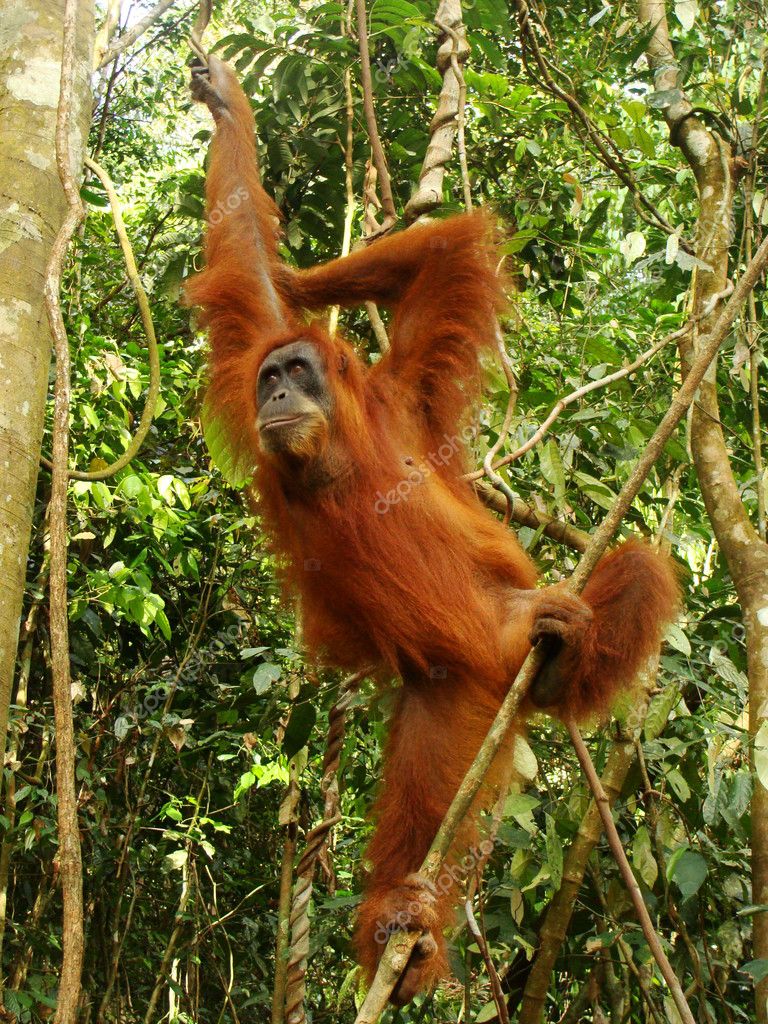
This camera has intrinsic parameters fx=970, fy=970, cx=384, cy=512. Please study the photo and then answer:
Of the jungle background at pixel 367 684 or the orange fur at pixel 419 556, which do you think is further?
the jungle background at pixel 367 684

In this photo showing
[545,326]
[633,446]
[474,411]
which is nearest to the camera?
[474,411]

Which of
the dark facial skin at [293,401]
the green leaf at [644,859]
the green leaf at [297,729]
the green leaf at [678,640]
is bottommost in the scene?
the green leaf at [644,859]

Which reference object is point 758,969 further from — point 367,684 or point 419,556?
point 367,684

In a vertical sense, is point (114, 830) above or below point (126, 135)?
below

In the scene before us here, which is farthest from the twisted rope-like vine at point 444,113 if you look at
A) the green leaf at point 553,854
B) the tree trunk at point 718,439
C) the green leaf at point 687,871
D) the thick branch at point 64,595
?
the green leaf at point 687,871

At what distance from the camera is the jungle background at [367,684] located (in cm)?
313

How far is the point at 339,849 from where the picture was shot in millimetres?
5250

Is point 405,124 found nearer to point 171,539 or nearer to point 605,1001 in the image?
point 171,539

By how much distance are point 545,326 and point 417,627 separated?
332cm

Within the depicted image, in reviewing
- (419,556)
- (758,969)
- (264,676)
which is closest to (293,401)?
(419,556)

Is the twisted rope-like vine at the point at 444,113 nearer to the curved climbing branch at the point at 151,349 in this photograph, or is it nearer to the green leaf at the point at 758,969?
the curved climbing branch at the point at 151,349

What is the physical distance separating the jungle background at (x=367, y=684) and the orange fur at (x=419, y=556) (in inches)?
9.3

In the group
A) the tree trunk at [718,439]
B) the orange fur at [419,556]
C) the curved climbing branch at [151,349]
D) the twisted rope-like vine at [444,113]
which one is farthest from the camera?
the twisted rope-like vine at [444,113]

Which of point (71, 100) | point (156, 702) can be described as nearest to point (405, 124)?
point (71, 100)
